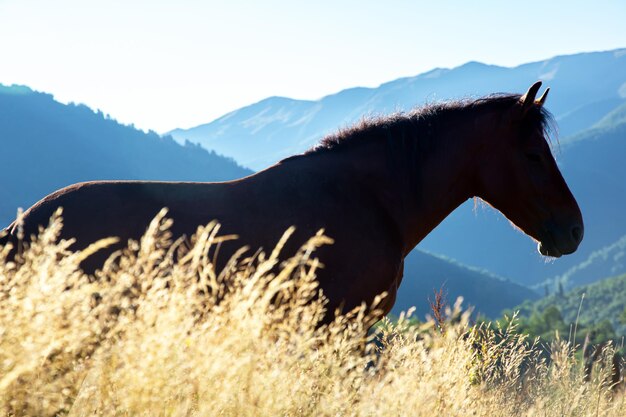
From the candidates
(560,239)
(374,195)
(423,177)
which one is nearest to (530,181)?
(560,239)

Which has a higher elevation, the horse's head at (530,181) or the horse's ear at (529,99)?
the horse's ear at (529,99)

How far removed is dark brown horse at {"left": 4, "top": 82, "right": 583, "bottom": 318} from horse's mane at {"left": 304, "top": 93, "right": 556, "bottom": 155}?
0.03ft

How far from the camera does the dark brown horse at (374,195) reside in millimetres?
4801

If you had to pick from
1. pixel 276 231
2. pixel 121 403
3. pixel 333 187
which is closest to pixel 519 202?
pixel 333 187

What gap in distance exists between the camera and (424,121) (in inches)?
231

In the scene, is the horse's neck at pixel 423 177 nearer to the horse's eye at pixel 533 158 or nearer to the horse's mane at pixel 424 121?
the horse's mane at pixel 424 121

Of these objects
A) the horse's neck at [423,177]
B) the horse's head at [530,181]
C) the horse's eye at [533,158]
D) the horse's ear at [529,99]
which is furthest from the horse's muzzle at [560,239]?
the horse's ear at [529,99]

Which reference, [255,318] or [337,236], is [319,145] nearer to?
[337,236]

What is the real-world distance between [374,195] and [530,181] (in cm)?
144

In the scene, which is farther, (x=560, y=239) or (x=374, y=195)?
(x=560, y=239)

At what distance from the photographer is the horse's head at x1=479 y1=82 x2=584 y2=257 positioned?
5.74m

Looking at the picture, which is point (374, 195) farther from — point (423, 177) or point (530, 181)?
point (530, 181)

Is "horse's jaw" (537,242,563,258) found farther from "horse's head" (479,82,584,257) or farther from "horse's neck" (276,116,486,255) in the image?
"horse's neck" (276,116,486,255)

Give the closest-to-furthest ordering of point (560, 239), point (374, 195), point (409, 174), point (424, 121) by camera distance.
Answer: point (374, 195), point (409, 174), point (560, 239), point (424, 121)
